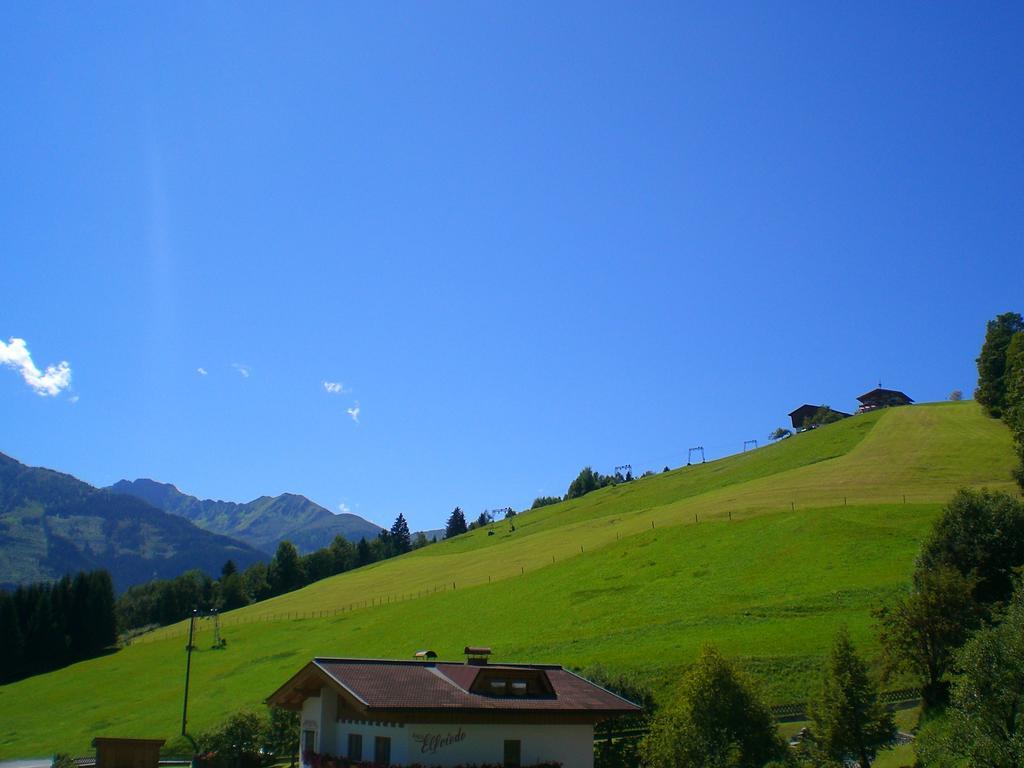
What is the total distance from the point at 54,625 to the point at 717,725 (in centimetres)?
12435

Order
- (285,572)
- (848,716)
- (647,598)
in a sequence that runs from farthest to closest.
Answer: (285,572)
(647,598)
(848,716)

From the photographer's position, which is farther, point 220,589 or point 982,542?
point 220,589

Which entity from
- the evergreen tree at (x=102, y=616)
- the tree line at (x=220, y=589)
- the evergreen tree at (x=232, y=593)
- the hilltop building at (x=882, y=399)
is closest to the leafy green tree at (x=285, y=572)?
the tree line at (x=220, y=589)

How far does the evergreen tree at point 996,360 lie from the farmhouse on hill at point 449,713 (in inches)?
4326

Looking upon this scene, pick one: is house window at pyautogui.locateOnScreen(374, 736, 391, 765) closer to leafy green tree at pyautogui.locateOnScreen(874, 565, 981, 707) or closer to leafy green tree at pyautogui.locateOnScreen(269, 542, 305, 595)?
leafy green tree at pyautogui.locateOnScreen(874, 565, 981, 707)

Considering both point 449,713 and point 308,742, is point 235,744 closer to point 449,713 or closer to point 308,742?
point 308,742

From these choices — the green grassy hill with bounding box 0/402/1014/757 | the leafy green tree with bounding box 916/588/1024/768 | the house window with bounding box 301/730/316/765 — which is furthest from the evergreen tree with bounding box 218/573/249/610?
the leafy green tree with bounding box 916/588/1024/768

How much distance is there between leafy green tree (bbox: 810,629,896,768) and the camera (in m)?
34.0

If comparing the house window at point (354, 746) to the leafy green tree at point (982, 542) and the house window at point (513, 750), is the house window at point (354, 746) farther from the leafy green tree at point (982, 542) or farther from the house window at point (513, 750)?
the leafy green tree at point (982, 542)

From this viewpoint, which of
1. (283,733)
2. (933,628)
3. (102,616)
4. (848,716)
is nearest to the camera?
(848,716)

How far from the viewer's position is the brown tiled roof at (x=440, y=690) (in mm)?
28453

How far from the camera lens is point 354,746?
3109 cm

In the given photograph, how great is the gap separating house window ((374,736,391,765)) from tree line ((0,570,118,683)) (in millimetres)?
112592

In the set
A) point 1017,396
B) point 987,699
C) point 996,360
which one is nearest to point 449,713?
point 987,699
